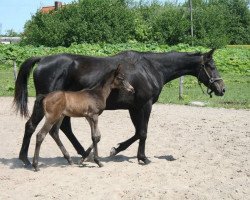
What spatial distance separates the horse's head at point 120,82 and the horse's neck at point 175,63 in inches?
33.9

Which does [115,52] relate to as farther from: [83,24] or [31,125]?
[31,125]

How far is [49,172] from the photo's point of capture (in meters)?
6.42

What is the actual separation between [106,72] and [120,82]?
1.42 ft

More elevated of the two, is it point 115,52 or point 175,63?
point 175,63

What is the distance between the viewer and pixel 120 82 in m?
6.66

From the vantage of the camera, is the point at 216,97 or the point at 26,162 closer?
the point at 26,162

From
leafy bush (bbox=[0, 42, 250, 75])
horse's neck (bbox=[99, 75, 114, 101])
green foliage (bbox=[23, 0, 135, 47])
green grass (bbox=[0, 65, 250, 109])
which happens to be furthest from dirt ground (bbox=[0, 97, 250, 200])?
green foliage (bbox=[23, 0, 135, 47])

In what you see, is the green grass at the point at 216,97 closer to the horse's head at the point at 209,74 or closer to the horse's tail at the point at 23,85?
the horse's head at the point at 209,74

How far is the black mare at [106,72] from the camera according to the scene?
692 cm

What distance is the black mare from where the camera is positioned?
6918mm

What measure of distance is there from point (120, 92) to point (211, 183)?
203cm

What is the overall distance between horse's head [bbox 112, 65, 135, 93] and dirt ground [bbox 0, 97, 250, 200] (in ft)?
3.72

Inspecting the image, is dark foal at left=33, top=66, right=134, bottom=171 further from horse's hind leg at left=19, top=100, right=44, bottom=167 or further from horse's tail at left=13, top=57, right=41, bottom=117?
horse's tail at left=13, top=57, right=41, bottom=117

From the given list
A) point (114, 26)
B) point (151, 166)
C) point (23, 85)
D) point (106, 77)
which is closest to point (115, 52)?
point (114, 26)
